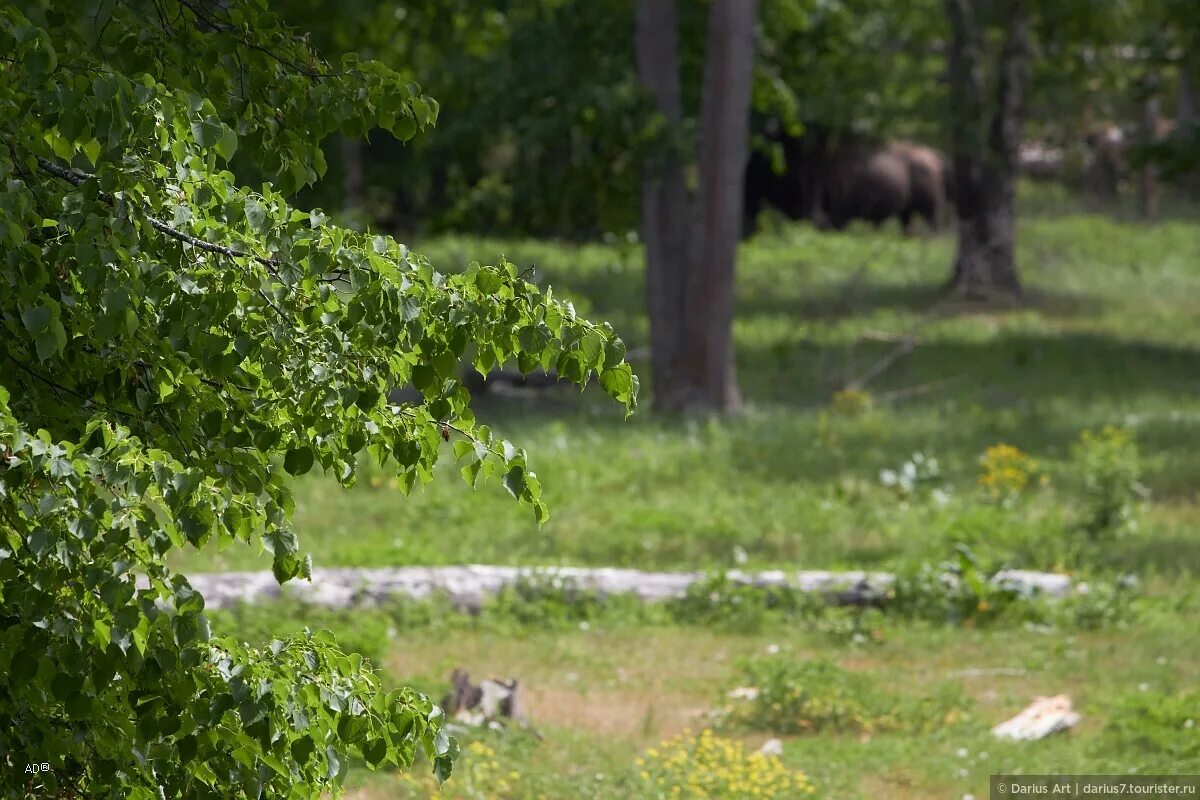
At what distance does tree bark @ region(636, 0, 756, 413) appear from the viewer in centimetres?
1802

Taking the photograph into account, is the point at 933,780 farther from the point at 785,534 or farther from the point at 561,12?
the point at 561,12

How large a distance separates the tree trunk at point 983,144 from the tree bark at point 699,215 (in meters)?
10.2

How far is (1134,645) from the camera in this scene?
9.90m

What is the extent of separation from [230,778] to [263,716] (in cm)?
31

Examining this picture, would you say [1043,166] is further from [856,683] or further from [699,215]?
[856,683]

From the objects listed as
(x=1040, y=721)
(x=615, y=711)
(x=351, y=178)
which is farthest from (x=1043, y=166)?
(x=615, y=711)

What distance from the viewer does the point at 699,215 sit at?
60.6ft

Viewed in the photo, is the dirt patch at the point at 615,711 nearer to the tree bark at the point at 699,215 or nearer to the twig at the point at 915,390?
the tree bark at the point at 699,215

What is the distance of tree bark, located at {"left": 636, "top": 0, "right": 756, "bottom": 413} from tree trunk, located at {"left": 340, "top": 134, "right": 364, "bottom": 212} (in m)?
9.25

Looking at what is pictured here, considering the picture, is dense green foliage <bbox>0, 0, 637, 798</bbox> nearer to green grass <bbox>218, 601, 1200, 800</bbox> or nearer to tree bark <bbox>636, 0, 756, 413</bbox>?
green grass <bbox>218, 601, 1200, 800</bbox>

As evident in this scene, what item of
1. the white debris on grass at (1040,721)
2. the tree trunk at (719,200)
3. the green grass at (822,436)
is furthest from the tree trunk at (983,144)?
the white debris on grass at (1040,721)

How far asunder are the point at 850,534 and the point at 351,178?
670 inches

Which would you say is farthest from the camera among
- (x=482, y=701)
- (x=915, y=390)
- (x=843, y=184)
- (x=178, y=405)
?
(x=843, y=184)

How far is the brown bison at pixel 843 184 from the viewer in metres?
37.7
